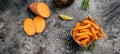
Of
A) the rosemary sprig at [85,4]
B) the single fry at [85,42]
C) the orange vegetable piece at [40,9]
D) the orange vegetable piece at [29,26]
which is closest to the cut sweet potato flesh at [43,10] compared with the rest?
the orange vegetable piece at [40,9]

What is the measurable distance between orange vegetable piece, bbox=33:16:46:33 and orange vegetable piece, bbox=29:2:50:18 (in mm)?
73

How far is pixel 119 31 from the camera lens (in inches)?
200

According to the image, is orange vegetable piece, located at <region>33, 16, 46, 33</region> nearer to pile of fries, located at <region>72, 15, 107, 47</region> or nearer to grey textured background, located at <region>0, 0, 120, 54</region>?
grey textured background, located at <region>0, 0, 120, 54</region>

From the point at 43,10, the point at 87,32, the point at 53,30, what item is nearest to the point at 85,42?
the point at 87,32

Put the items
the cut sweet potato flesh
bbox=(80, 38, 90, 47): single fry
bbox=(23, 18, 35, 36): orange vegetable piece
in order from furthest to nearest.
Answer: the cut sweet potato flesh < bbox=(23, 18, 35, 36): orange vegetable piece < bbox=(80, 38, 90, 47): single fry

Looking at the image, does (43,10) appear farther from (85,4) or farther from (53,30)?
(85,4)

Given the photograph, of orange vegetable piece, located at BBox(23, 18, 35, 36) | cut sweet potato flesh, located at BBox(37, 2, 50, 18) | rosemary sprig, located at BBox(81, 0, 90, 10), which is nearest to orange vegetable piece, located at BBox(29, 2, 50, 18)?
cut sweet potato flesh, located at BBox(37, 2, 50, 18)

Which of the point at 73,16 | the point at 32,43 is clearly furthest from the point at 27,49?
the point at 73,16

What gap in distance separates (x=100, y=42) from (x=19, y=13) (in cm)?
130

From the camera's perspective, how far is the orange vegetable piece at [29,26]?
16.4 feet

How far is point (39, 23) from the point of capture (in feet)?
16.6

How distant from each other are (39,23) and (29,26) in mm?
155

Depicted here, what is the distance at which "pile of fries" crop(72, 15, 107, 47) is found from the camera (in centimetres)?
468

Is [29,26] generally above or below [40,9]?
below
